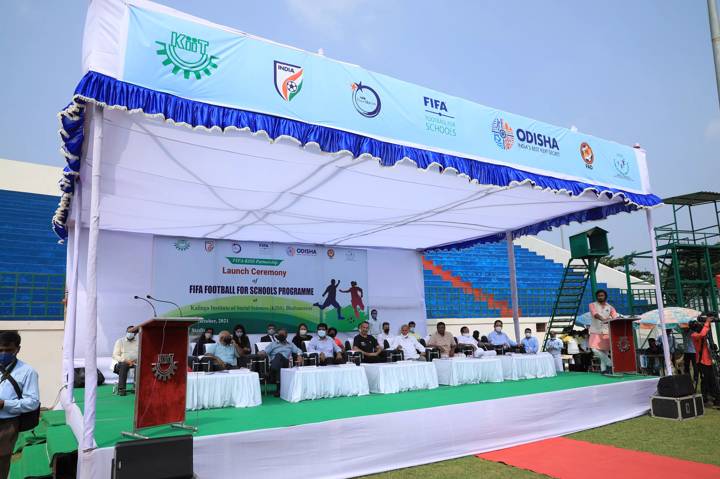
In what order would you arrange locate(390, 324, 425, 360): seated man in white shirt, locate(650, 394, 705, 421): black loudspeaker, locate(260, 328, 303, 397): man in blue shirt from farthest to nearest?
locate(390, 324, 425, 360): seated man in white shirt → locate(260, 328, 303, 397): man in blue shirt → locate(650, 394, 705, 421): black loudspeaker

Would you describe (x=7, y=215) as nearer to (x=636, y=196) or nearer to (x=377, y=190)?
(x=377, y=190)

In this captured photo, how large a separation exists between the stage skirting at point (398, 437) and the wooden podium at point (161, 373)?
0.62 meters

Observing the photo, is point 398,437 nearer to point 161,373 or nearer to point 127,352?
point 161,373

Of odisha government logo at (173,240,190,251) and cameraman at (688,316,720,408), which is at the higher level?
odisha government logo at (173,240,190,251)

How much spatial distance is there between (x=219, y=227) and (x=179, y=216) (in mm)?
1035

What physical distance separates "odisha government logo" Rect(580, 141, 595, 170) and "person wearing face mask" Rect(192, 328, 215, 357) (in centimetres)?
708

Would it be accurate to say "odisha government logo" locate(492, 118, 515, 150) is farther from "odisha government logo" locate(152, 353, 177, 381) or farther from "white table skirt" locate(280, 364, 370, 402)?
"odisha government logo" locate(152, 353, 177, 381)

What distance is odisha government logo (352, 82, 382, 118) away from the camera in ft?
16.6

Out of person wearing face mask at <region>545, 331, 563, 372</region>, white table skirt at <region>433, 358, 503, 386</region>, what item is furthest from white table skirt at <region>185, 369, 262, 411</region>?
person wearing face mask at <region>545, 331, 563, 372</region>

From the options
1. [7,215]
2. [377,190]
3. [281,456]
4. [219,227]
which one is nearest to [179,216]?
[219,227]

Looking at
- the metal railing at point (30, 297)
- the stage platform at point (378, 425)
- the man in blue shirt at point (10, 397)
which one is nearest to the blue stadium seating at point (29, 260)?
the metal railing at point (30, 297)

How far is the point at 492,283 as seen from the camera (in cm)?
2019

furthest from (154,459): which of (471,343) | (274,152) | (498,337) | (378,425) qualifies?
(498,337)

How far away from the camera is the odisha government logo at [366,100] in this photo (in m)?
5.05
